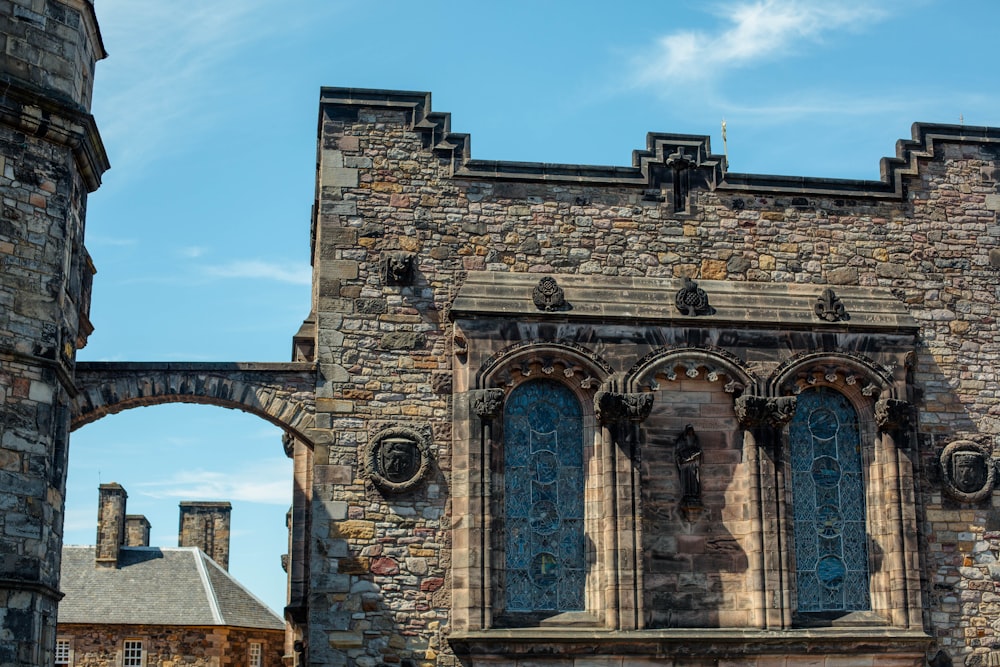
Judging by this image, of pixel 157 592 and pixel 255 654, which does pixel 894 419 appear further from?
pixel 157 592

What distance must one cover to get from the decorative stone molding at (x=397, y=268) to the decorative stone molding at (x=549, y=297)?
4.93 ft

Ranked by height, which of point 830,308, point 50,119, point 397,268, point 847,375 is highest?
point 50,119

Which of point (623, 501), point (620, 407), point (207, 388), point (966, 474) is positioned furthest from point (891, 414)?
point (207, 388)

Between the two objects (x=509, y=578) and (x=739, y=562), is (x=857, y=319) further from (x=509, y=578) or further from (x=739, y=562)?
(x=509, y=578)

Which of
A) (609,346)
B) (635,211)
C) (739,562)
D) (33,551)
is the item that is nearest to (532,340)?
(609,346)

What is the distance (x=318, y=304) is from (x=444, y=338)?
5.05 feet

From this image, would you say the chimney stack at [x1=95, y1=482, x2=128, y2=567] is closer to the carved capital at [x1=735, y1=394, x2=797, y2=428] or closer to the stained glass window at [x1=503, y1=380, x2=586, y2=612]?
the stained glass window at [x1=503, y1=380, x2=586, y2=612]

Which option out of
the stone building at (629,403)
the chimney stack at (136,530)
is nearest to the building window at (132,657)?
the chimney stack at (136,530)

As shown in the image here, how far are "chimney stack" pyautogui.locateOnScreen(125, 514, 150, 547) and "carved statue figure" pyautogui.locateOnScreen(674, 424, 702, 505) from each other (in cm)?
2465

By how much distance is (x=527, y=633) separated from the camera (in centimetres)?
1627

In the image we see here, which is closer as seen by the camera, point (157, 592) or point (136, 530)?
point (157, 592)

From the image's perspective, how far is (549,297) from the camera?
57.0ft

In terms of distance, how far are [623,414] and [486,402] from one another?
1598mm

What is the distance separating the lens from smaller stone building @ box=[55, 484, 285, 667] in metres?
33.2
